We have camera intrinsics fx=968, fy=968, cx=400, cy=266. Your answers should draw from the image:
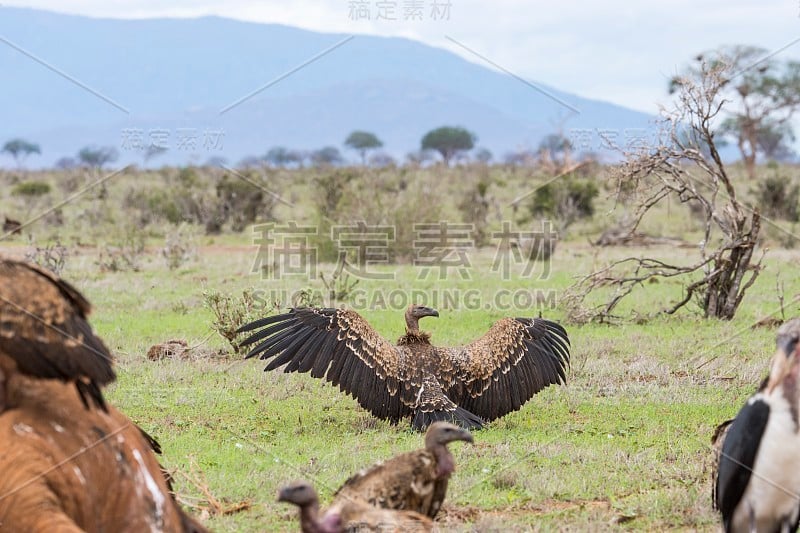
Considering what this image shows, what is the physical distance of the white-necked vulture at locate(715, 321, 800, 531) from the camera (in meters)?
4.29

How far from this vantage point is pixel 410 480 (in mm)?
4559

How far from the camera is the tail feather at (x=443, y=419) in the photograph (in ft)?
24.9

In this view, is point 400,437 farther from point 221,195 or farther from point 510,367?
point 221,195

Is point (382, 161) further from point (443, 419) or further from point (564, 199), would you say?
point (443, 419)

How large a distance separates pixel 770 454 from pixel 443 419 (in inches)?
139

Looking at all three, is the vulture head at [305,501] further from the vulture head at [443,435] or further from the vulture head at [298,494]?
the vulture head at [443,435]

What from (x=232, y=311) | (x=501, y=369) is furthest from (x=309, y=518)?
(x=232, y=311)

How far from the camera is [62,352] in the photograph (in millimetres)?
2924

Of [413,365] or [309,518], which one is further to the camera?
[413,365]

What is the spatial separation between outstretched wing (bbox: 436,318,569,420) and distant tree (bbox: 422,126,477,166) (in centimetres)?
7411

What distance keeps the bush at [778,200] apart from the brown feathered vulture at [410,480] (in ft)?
85.0

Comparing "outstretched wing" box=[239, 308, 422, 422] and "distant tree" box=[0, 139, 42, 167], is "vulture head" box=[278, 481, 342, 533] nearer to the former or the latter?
"outstretched wing" box=[239, 308, 422, 422]

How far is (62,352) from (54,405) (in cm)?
16

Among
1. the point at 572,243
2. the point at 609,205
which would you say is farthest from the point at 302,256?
the point at 609,205
